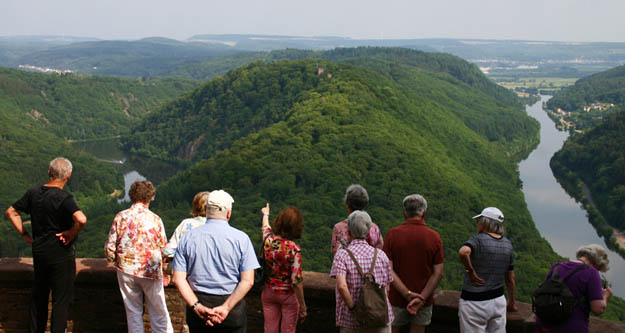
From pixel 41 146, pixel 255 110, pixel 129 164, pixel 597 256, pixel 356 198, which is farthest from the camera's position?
pixel 129 164

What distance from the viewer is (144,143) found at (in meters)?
160

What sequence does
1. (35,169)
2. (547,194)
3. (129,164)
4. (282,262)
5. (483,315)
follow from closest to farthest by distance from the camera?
(282,262)
(483,315)
(547,194)
(35,169)
(129,164)

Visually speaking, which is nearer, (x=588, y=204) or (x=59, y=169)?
(x=59, y=169)

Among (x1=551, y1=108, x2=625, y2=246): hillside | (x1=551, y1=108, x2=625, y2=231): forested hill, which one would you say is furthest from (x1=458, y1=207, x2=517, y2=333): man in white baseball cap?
(x1=551, y1=108, x2=625, y2=231): forested hill

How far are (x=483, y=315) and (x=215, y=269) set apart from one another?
3338mm

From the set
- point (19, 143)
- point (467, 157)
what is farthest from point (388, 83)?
point (19, 143)

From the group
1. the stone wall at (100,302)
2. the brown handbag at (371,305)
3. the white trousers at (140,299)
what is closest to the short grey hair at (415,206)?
the brown handbag at (371,305)

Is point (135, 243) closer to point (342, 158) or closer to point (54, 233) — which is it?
point (54, 233)

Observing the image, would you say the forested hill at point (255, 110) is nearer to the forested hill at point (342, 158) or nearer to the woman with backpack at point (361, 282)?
the forested hill at point (342, 158)

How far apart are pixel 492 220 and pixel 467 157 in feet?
324

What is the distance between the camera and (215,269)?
20.9 feet

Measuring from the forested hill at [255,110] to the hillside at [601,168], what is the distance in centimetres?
2107

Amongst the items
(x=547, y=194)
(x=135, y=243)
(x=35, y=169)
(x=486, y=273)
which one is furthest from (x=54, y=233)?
(x=35, y=169)

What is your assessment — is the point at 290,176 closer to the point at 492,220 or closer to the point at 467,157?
the point at 467,157
